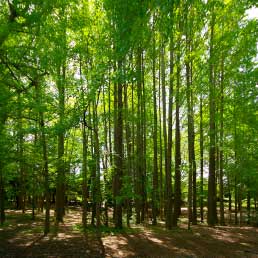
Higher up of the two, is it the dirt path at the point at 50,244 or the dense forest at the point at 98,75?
the dense forest at the point at 98,75

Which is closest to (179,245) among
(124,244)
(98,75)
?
(124,244)

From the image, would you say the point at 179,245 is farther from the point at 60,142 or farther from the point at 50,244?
the point at 60,142

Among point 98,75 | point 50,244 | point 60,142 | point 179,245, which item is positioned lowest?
point 50,244

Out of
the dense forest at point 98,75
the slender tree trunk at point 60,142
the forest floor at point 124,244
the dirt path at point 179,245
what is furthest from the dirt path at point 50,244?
the slender tree trunk at point 60,142

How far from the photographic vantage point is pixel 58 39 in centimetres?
970

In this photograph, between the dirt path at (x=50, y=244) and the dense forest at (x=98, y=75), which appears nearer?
the dirt path at (x=50, y=244)

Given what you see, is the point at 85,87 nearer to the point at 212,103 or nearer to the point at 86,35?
the point at 86,35

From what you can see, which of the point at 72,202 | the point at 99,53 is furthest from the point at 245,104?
the point at 72,202

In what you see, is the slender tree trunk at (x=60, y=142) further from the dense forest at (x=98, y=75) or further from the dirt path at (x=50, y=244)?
the dirt path at (x=50, y=244)

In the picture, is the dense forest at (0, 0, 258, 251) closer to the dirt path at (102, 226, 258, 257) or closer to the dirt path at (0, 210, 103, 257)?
the dirt path at (0, 210, 103, 257)

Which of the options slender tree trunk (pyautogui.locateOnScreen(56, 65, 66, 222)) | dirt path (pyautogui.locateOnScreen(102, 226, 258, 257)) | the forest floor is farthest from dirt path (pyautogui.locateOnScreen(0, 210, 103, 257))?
slender tree trunk (pyautogui.locateOnScreen(56, 65, 66, 222))

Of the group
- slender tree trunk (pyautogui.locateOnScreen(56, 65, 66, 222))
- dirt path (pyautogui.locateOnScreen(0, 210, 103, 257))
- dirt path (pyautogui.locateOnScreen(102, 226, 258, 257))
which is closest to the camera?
dirt path (pyautogui.locateOnScreen(0, 210, 103, 257))

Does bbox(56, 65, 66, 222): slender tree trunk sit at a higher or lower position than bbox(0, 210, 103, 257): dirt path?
higher

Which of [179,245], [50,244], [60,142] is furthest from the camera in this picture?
[60,142]
